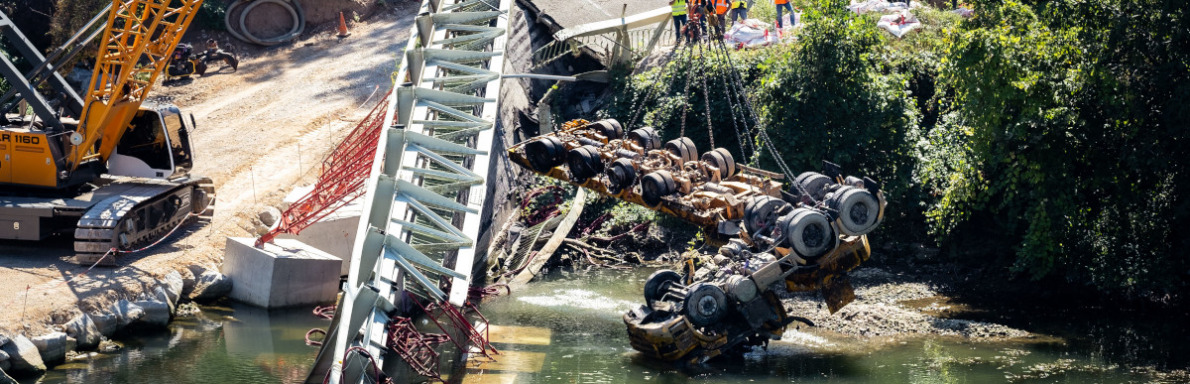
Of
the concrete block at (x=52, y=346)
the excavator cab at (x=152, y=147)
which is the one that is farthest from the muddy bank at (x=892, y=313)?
the excavator cab at (x=152, y=147)

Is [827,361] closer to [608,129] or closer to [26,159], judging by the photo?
[608,129]

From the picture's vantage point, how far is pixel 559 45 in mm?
36625

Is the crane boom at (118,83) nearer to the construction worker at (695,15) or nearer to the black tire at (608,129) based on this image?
the black tire at (608,129)

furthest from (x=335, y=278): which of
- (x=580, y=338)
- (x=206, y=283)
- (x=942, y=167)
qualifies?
(x=942, y=167)

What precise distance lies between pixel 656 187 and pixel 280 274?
8.88 metres

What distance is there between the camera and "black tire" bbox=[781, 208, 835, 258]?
69.4 feet

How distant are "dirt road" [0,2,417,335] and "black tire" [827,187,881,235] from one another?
14.7 m

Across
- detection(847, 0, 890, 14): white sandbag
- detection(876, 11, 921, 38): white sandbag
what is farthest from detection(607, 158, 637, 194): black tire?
detection(847, 0, 890, 14): white sandbag

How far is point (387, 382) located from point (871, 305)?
1227 cm

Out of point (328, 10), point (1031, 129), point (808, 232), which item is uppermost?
point (328, 10)

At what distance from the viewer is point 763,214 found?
22.6m

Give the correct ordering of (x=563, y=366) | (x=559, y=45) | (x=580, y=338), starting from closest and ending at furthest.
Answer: (x=563, y=366), (x=580, y=338), (x=559, y=45)

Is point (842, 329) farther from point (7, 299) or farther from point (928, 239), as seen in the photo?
point (7, 299)

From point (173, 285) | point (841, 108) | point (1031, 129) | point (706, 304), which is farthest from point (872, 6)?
point (173, 285)
